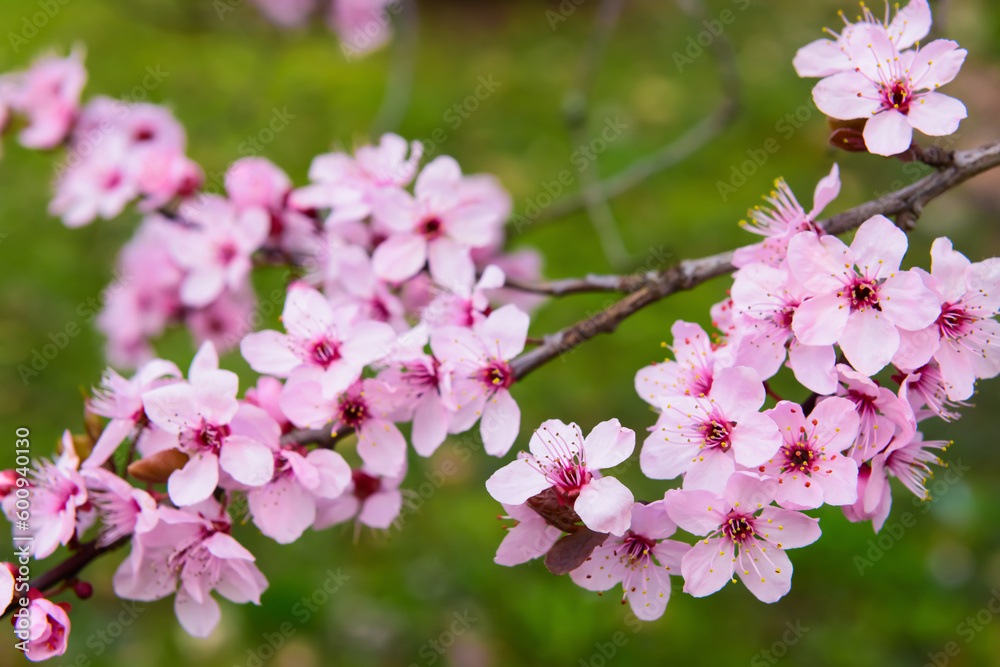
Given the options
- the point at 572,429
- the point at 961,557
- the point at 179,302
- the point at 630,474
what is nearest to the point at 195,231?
the point at 179,302

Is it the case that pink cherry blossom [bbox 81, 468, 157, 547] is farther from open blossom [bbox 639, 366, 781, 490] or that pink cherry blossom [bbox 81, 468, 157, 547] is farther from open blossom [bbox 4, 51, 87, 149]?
open blossom [bbox 4, 51, 87, 149]

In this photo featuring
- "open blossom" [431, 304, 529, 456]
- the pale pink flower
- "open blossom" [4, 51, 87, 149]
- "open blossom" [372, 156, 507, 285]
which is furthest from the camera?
"open blossom" [4, 51, 87, 149]

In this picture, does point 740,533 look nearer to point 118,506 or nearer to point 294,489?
point 294,489

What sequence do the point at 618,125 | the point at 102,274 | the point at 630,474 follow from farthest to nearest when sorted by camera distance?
the point at 618,125 < the point at 102,274 < the point at 630,474

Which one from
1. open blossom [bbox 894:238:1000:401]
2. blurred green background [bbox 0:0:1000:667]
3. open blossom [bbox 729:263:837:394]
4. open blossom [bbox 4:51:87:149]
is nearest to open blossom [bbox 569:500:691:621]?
open blossom [bbox 729:263:837:394]

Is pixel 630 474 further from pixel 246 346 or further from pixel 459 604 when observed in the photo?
pixel 246 346

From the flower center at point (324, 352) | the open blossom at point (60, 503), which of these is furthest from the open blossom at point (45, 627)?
the flower center at point (324, 352)

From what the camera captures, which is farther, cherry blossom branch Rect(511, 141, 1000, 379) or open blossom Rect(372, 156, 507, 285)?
open blossom Rect(372, 156, 507, 285)
